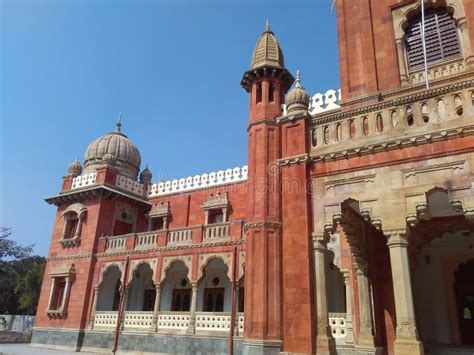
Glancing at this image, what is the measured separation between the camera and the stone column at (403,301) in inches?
252

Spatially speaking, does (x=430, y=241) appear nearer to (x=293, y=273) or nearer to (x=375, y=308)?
(x=375, y=308)

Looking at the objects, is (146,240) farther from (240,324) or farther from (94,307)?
(240,324)

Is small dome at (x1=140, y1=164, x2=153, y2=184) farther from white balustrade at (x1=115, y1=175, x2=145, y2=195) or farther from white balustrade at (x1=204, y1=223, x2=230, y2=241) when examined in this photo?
white balustrade at (x1=204, y1=223, x2=230, y2=241)

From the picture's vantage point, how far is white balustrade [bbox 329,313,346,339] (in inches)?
434

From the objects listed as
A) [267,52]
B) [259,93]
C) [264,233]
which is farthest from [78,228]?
[264,233]

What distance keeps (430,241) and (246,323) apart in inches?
213

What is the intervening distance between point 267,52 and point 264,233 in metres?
6.72

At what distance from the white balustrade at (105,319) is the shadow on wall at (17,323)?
70.4ft

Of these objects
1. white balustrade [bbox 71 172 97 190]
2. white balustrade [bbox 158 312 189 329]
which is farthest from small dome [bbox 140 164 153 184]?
white balustrade [bbox 158 312 189 329]

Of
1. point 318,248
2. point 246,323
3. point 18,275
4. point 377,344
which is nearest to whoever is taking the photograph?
point 318,248

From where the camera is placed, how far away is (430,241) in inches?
418

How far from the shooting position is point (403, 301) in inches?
263

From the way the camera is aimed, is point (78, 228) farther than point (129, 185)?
No

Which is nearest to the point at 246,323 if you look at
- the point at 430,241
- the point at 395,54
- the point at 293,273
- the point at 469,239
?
the point at 293,273
